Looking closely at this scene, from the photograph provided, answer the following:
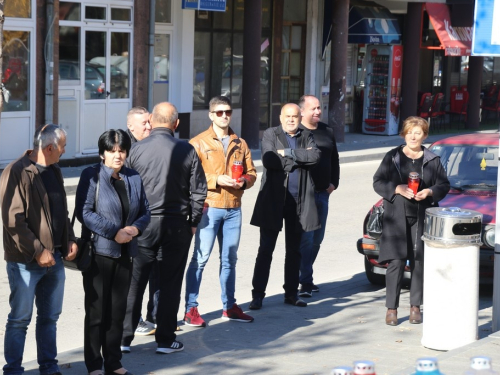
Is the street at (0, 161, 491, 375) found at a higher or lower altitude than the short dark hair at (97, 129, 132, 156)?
lower

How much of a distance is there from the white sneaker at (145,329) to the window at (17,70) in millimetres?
9485

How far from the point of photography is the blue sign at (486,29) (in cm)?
721

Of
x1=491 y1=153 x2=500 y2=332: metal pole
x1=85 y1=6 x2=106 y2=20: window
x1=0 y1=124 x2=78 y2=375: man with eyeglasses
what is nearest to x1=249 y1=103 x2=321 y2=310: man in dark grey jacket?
x1=491 y1=153 x2=500 y2=332: metal pole

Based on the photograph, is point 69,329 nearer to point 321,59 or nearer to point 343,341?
point 343,341

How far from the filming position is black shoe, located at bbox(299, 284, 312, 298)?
29.0ft

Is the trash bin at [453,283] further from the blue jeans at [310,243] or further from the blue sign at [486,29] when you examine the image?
the blue jeans at [310,243]

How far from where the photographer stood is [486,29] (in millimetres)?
7246

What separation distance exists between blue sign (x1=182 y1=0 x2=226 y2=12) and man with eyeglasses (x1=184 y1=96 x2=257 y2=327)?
12471mm

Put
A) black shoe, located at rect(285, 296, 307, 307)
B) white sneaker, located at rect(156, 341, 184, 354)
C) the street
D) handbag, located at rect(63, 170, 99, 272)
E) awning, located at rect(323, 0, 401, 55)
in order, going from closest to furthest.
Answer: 1. handbag, located at rect(63, 170, 99, 272)
2. the street
3. white sneaker, located at rect(156, 341, 184, 354)
4. black shoe, located at rect(285, 296, 307, 307)
5. awning, located at rect(323, 0, 401, 55)

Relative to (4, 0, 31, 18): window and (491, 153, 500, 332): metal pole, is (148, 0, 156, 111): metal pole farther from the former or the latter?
(491, 153, 500, 332): metal pole

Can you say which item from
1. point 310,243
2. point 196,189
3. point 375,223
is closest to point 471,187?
point 375,223

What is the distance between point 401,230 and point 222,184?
5.21ft

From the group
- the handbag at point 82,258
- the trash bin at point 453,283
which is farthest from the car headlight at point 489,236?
the handbag at point 82,258

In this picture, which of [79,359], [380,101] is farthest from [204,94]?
[79,359]
